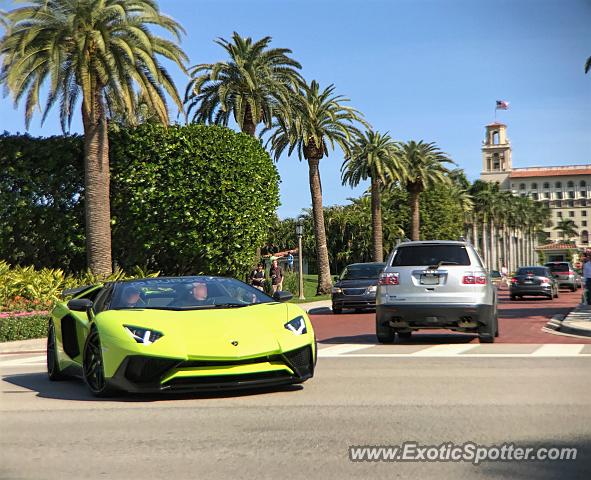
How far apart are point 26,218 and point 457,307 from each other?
24.4 m

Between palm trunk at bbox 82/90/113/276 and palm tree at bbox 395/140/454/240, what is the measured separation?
37496 millimetres

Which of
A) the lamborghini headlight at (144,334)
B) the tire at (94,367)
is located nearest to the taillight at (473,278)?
the tire at (94,367)

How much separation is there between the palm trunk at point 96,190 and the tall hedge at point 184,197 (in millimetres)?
4535

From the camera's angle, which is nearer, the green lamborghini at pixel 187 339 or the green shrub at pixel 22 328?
the green lamborghini at pixel 187 339

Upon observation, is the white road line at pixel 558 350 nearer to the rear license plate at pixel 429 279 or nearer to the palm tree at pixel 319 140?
the rear license plate at pixel 429 279

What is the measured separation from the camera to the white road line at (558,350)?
13.6 m

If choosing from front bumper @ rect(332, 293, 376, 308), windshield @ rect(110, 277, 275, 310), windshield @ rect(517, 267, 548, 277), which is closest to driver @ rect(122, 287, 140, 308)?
windshield @ rect(110, 277, 275, 310)

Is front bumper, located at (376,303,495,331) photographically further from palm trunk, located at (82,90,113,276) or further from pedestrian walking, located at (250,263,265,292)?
pedestrian walking, located at (250,263,265,292)

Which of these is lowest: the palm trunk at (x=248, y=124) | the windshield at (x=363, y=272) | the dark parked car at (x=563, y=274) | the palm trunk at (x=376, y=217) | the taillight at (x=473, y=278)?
the dark parked car at (x=563, y=274)

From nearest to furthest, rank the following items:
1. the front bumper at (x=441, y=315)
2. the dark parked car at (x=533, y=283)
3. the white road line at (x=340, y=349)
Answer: the white road line at (x=340, y=349) → the front bumper at (x=441, y=315) → the dark parked car at (x=533, y=283)

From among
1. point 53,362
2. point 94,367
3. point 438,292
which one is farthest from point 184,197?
point 94,367

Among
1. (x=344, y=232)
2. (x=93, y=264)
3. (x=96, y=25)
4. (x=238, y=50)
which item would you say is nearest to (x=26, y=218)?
(x=93, y=264)

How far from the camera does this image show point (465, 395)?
9.09m

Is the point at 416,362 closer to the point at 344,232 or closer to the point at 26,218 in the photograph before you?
the point at 26,218
